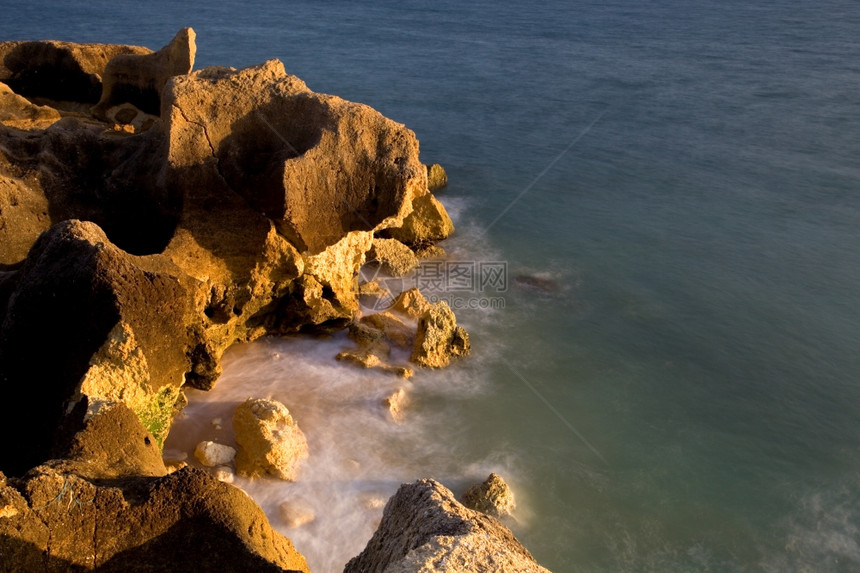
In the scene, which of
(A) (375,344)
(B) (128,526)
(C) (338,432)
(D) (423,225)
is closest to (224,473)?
(C) (338,432)

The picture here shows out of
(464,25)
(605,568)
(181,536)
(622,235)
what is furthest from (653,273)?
(464,25)

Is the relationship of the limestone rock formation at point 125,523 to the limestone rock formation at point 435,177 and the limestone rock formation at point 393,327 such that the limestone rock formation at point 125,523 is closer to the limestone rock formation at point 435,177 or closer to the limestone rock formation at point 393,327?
the limestone rock formation at point 393,327

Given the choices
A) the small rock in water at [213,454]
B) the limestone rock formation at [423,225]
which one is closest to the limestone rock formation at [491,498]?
the small rock in water at [213,454]

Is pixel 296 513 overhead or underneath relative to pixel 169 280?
underneath

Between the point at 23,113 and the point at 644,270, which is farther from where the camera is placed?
the point at 644,270

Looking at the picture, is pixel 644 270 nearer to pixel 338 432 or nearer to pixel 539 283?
pixel 539 283

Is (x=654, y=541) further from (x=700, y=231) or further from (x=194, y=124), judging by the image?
(x=700, y=231)
